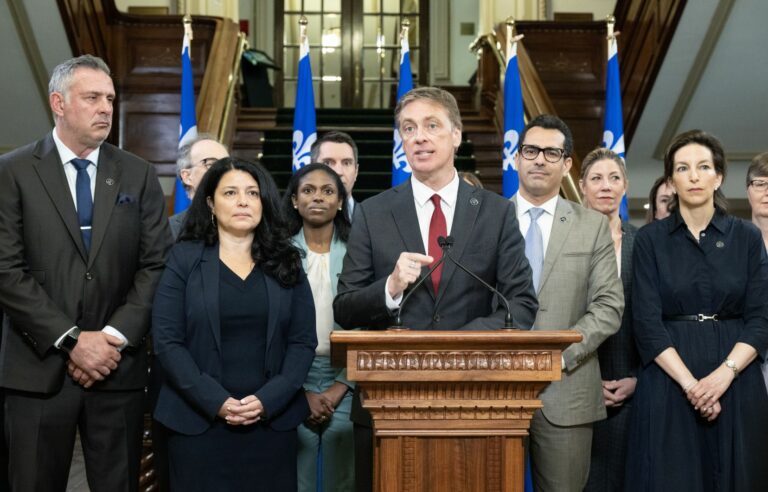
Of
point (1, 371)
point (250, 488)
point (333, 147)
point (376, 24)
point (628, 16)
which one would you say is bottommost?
point (250, 488)

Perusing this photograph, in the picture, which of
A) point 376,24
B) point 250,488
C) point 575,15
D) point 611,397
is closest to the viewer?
point 250,488

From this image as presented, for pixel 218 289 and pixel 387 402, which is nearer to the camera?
pixel 387 402

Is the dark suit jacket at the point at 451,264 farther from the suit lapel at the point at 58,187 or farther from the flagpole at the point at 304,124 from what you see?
the flagpole at the point at 304,124

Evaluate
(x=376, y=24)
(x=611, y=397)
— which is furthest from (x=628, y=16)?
(x=611, y=397)

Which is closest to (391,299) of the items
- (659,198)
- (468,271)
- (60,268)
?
(468,271)

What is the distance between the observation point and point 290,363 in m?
2.79

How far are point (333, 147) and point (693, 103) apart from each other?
4.59m

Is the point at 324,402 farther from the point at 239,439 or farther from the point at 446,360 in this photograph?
the point at 446,360

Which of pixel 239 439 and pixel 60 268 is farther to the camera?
pixel 60 268

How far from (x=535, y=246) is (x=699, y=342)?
58cm

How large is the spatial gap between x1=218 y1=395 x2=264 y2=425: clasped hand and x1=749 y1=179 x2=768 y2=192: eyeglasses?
203 centimetres

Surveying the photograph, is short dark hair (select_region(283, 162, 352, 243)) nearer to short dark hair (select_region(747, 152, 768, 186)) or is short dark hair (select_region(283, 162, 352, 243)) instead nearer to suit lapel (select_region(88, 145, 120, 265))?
suit lapel (select_region(88, 145, 120, 265))

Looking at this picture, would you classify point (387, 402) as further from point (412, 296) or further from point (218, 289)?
point (218, 289)

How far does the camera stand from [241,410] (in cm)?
266
